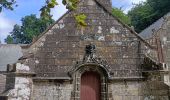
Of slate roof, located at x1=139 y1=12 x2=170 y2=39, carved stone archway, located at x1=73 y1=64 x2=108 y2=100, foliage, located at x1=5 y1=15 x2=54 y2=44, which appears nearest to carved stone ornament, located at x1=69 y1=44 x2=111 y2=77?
carved stone archway, located at x1=73 y1=64 x2=108 y2=100

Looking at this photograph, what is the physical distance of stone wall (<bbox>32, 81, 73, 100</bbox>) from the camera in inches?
509

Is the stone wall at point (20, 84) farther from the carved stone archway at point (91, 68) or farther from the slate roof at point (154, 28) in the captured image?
the slate roof at point (154, 28)

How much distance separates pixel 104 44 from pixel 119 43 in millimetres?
700

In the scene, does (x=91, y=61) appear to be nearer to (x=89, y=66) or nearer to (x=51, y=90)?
(x=89, y=66)

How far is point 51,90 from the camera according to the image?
1302 centimetres

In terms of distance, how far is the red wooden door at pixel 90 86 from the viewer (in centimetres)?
1321

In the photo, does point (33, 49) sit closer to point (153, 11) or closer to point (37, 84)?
point (37, 84)

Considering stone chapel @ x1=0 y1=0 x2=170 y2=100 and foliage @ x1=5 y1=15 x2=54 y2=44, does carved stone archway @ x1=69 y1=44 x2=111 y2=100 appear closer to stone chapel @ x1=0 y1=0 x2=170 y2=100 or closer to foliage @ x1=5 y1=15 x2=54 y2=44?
stone chapel @ x1=0 y1=0 x2=170 y2=100

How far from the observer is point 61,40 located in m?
13.7

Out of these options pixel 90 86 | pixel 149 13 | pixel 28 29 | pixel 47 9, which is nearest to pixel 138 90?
pixel 90 86

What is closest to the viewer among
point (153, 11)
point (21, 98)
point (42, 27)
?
point (21, 98)

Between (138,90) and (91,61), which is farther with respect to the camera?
(91,61)

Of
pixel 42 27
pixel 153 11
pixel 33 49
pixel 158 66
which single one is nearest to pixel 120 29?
pixel 158 66

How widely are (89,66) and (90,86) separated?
0.91 meters
